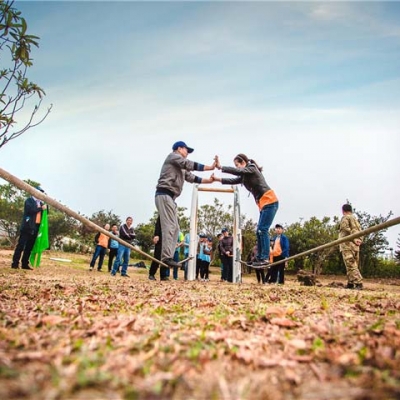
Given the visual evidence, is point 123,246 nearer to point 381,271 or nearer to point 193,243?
point 193,243

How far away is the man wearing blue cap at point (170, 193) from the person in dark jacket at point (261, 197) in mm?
565

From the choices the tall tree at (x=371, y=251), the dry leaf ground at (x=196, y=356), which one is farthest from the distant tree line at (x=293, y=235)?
the dry leaf ground at (x=196, y=356)

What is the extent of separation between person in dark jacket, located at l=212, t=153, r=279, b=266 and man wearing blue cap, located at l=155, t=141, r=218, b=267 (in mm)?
565

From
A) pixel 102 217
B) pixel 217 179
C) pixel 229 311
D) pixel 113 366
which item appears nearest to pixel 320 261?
pixel 217 179

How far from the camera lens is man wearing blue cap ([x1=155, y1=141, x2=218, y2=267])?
18.2 ft

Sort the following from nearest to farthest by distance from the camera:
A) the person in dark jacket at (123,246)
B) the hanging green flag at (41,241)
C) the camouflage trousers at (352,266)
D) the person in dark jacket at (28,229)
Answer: the camouflage trousers at (352,266), the person in dark jacket at (28,229), the hanging green flag at (41,241), the person in dark jacket at (123,246)

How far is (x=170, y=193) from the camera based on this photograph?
18.7ft

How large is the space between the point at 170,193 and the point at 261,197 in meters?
1.65

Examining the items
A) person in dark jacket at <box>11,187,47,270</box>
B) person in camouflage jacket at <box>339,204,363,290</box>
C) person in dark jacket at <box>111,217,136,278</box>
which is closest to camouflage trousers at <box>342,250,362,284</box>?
person in camouflage jacket at <box>339,204,363,290</box>

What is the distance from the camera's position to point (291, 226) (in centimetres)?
2620

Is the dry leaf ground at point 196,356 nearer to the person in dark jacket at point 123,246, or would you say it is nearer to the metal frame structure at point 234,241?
the metal frame structure at point 234,241

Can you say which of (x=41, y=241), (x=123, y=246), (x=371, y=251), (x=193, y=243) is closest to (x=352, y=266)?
(x=193, y=243)

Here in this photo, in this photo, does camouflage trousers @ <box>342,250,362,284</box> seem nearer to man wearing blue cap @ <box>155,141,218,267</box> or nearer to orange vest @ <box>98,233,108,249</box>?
man wearing blue cap @ <box>155,141,218,267</box>

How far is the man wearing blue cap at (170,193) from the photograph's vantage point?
18.2 feet
